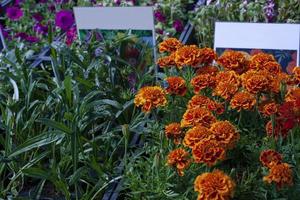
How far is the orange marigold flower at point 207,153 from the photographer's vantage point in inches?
36.6

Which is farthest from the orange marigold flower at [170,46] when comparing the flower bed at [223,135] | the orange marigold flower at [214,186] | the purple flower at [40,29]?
the purple flower at [40,29]

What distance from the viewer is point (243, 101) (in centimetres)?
107

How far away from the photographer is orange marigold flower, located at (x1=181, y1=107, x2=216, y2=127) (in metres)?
1.02

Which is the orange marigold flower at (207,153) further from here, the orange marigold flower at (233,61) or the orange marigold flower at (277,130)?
the orange marigold flower at (233,61)

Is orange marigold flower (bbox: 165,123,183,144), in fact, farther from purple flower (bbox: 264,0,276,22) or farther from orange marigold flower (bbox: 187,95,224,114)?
purple flower (bbox: 264,0,276,22)

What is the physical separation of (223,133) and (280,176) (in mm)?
121

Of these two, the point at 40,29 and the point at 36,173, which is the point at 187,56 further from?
the point at 40,29

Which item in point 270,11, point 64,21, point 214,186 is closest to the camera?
point 214,186

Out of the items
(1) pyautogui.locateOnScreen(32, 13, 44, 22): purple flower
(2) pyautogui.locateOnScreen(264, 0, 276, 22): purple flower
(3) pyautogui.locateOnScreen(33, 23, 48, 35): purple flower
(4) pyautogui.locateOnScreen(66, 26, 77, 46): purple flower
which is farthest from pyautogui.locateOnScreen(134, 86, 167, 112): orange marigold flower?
(1) pyautogui.locateOnScreen(32, 13, 44, 22): purple flower

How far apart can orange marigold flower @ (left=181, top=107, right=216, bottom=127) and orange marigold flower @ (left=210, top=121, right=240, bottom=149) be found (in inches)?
1.2

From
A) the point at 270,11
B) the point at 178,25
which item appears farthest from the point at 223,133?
the point at 178,25

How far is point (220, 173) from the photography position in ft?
3.02

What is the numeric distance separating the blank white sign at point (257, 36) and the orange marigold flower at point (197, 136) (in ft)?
2.05

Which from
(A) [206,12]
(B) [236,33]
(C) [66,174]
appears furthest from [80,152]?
(A) [206,12]
